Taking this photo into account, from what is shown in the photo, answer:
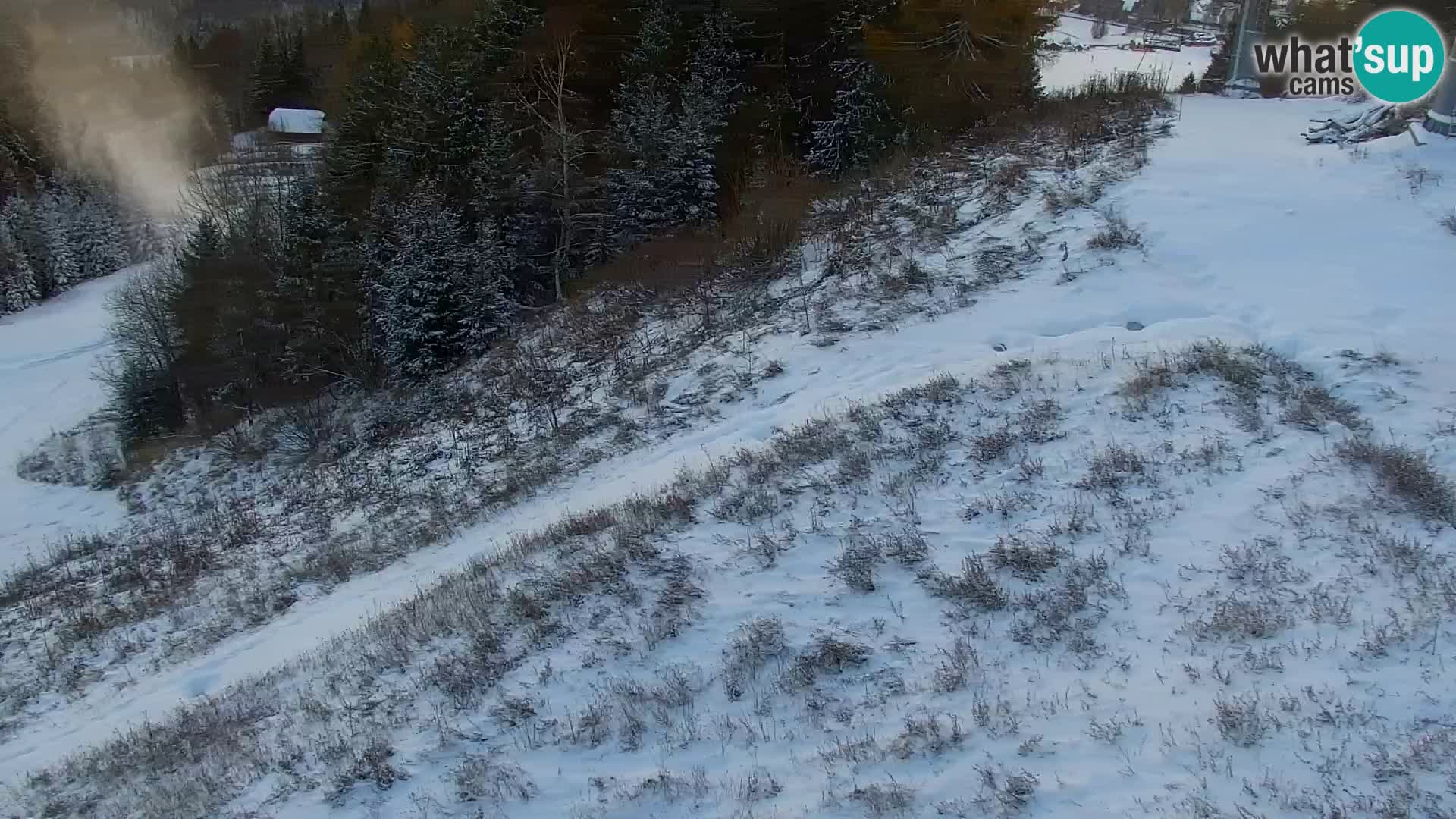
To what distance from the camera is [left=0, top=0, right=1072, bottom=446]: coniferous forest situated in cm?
2058

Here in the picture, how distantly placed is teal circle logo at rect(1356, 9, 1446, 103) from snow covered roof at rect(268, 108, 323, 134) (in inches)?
2064

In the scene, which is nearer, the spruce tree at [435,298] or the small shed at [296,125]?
the spruce tree at [435,298]

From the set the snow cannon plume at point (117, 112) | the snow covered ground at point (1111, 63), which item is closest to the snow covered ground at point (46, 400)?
the snow cannon plume at point (117, 112)

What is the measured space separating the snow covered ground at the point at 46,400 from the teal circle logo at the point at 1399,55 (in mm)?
27269

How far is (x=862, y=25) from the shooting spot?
69.5ft

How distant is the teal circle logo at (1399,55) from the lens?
14969 mm

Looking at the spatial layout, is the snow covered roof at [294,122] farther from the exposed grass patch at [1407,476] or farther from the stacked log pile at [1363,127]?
the exposed grass patch at [1407,476]

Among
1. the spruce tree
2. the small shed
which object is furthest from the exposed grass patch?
the small shed

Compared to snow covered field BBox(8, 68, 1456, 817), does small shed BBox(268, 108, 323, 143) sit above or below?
above

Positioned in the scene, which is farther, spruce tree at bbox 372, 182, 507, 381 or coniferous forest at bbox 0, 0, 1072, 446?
spruce tree at bbox 372, 182, 507, 381

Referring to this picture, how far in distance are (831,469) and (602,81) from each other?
68.2 ft

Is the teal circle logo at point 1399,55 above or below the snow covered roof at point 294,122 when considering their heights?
below

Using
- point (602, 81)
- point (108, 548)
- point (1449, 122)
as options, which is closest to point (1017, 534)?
point (1449, 122)

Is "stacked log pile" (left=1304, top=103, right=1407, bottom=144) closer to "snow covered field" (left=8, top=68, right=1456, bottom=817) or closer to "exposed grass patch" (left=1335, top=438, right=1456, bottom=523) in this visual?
"snow covered field" (left=8, top=68, right=1456, bottom=817)
